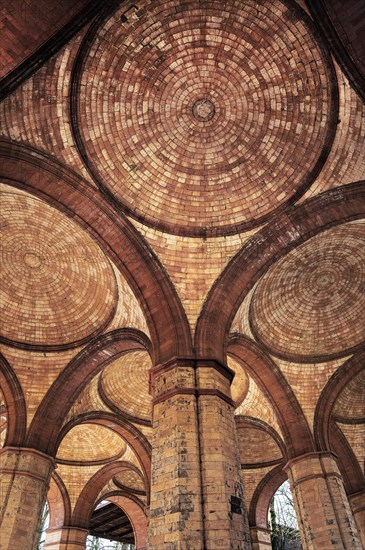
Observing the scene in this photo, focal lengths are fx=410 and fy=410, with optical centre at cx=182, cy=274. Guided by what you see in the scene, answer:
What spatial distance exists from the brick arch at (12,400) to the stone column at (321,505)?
7262mm

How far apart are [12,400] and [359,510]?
1092 cm

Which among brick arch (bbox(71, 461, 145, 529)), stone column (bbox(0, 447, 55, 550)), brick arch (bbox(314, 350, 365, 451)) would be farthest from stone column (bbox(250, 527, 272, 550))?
stone column (bbox(0, 447, 55, 550))

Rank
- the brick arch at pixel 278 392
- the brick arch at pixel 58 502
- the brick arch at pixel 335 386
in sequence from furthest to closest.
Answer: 1. the brick arch at pixel 58 502
2. the brick arch at pixel 335 386
3. the brick arch at pixel 278 392

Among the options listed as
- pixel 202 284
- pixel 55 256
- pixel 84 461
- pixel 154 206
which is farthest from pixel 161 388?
pixel 84 461

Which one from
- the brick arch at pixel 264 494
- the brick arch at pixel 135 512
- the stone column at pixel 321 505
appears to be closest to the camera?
the stone column at pixel 321 505

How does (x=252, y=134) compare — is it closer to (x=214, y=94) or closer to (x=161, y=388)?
(x=214, y=94)

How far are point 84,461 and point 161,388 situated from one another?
Result: 33.5 feet

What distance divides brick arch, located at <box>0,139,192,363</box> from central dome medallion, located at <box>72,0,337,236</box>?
1.58ft

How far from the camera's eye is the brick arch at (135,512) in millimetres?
17641

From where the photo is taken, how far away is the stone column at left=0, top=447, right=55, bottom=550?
9.33 meters

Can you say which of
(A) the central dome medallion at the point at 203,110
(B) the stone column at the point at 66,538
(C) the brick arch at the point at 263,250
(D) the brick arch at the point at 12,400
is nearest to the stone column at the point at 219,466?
(C) the brick arch at the point at 263,250

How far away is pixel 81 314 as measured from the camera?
11.1 m

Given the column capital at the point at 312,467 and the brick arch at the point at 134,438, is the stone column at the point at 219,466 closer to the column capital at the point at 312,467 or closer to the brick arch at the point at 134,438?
the column capital at the point at 312,467

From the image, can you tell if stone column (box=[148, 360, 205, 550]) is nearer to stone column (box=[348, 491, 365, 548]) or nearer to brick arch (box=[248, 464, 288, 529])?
stone column (box=[348, 491, 365, 548])
